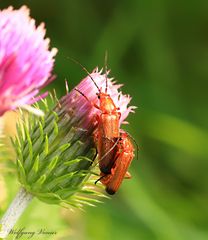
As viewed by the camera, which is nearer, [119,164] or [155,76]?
[119,164]

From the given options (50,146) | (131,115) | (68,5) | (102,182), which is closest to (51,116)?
(50,146)

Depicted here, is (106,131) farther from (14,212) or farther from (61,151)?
(14,212)

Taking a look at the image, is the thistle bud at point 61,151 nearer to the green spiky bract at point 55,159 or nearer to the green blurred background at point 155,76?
the green spiky bract at point 55,159

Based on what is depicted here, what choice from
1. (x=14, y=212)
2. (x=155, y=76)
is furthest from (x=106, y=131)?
(x=155, y=76)

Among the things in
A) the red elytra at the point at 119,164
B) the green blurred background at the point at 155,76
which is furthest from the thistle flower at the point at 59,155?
the green blurred background at the point at 155,76

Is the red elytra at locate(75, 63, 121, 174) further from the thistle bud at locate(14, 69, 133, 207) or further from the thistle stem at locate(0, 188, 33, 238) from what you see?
the thistle stem at locate(0, 188, 33, 238)

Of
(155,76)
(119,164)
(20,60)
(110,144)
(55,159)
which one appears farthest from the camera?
(155,76)
